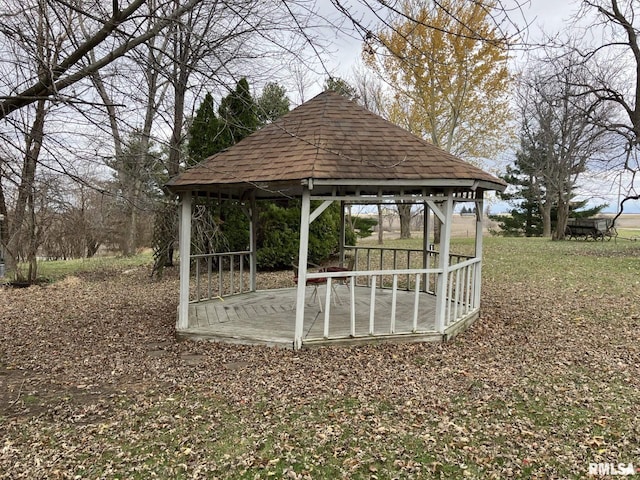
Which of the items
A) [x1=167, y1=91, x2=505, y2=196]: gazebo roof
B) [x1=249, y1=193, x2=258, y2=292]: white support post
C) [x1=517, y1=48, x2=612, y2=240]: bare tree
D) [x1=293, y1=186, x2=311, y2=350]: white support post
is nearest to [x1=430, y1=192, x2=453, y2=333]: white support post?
[x1=167, y1=91, x2=505, y2=196]: gazebo roof

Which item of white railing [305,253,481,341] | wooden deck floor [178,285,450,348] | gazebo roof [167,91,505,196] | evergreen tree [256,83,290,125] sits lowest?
wooden deck floor [178,285,450,348]

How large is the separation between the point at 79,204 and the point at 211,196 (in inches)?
519

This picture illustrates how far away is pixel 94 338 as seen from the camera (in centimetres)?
650

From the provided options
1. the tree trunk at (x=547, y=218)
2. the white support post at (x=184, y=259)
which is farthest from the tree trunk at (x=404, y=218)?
the white support post at (x=184, y=259)

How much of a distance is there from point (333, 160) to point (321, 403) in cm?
286

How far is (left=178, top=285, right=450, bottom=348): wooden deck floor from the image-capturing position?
5848 mm

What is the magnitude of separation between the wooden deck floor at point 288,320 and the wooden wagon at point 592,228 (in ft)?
53.7

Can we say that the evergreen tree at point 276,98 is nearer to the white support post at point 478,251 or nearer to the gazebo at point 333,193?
the gazebo at point 333,193

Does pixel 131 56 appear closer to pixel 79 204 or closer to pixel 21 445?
pixel 21 445

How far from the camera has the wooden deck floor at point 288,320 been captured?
585 centimetres

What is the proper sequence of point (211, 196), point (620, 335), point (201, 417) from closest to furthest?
point (201, 417) → point (620, 335) → point (211, 196)

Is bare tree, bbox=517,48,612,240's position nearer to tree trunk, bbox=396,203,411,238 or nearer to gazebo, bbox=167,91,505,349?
tree trunk, bbox=396,203,411,238

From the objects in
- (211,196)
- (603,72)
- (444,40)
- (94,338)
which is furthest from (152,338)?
(603,72)

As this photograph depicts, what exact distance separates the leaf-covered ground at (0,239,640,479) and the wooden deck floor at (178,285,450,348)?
8.2 inches
